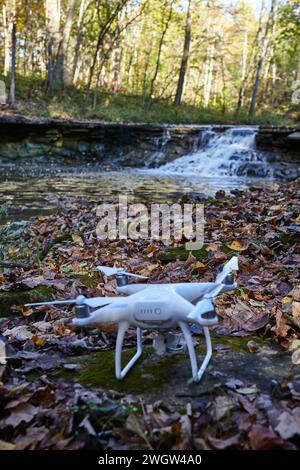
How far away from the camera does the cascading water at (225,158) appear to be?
48.6 feet

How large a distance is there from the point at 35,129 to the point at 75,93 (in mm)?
7016

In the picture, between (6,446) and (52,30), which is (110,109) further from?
(6,446)

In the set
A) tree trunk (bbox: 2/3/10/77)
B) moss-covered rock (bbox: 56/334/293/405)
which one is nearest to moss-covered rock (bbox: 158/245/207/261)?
moss-covered rock (bbox: 56/334/293/405)

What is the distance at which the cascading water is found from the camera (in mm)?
14820

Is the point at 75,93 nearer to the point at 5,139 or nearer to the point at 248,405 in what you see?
the point at 5,139

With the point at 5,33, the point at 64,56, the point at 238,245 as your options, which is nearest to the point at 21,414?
the point at 238,245

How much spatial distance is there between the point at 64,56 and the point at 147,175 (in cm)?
1147

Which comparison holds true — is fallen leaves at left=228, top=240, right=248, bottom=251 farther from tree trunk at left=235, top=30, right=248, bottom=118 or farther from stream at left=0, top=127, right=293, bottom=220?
tree trunk at left=235, top=30, right=248, bottom=118

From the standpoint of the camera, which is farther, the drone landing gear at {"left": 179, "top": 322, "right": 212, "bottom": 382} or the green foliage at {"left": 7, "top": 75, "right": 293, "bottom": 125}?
the green foliage at {"left": 7, "top": 75, "right": 293, "bottom": 125}

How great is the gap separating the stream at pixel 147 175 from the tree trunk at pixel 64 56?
7.59m

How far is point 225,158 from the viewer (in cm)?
1579

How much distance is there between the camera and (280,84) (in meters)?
37.8

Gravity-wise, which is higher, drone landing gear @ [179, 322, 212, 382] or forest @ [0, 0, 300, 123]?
forest @ [0, 0, 300, 123]

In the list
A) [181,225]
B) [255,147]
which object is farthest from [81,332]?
[255,147]
